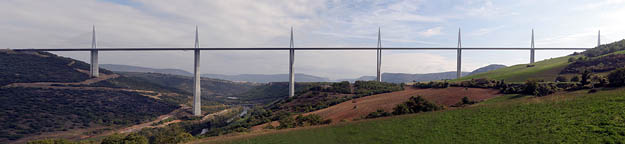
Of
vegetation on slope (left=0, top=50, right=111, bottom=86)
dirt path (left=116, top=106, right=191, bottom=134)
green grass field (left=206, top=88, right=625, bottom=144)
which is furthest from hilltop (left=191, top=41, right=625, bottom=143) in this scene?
vegetation on slope (left=0, top=50, right=111, bottom=86)

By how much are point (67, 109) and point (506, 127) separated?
250 ft

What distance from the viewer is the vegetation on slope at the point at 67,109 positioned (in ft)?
150

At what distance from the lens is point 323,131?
21453 millimetres

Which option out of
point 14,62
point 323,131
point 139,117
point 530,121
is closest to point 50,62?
point 14,62

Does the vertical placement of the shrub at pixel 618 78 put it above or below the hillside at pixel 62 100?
above

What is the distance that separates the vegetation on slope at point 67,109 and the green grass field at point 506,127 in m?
49.2

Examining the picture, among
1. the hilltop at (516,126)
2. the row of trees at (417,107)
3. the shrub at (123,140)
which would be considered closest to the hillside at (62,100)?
the shrub at (123,140)

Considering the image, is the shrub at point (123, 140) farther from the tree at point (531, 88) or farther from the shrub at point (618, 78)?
the shrub at point (618, 78)

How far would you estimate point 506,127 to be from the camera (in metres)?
15.0

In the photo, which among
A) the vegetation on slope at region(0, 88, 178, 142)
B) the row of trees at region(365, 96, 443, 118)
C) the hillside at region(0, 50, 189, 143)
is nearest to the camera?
the row of trees at region(365, 96, 443, 118)

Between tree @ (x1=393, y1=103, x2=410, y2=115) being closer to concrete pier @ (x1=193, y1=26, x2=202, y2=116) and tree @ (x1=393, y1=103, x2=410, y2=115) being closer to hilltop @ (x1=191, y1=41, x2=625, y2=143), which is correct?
hilltop @ (x1=191, y1=41, x2=625, y2=143)

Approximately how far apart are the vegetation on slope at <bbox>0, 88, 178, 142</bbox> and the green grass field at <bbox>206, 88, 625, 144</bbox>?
161ft

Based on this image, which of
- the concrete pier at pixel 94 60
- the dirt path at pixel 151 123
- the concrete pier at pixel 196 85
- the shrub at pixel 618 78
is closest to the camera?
the shrub at pixel 618 78

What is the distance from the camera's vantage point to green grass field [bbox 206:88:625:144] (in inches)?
485
